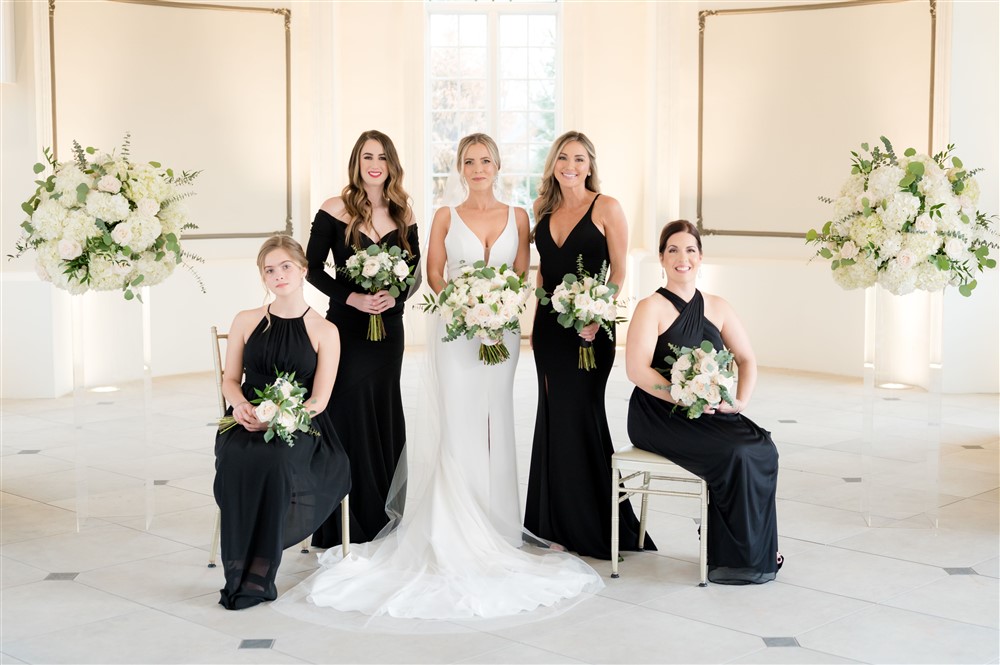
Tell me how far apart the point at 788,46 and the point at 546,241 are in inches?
267

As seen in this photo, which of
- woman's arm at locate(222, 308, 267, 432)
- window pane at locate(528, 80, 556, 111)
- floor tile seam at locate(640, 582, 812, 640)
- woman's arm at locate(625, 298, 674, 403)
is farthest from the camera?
window pane at locate(528, 80, 556, 111)

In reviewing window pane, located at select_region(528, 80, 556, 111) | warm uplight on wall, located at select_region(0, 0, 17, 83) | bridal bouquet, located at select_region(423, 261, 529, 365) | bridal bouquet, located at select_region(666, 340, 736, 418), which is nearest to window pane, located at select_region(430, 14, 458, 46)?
window pane, located at select_region(528, 80, 556, 111)

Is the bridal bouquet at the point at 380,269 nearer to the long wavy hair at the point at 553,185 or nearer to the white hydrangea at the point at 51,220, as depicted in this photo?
the long wavy hair at the point at 553,185

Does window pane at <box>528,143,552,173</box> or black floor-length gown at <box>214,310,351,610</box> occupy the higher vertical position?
window pane at <box>528,143,552,173</box>

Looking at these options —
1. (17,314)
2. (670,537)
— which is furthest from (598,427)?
(17,314)

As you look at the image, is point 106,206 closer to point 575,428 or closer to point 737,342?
point 575,428

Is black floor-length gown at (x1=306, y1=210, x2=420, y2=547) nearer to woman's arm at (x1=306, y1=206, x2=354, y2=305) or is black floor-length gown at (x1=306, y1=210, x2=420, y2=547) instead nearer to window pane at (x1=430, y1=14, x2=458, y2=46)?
woman's arm at (x1=306, y1=206, x2=354, y2=305)

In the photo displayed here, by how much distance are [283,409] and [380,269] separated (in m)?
0.92

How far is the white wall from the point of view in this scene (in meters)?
9.59

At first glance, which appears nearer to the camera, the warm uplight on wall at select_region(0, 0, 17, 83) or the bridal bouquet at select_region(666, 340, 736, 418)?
the bridal bouquet at select_region(666, 340, 736, 418)

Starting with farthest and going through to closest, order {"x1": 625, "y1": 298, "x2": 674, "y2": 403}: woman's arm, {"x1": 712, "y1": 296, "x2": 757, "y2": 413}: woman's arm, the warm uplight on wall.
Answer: the warm uplight on wall < {"x1": 712, "y1": 296, "x2": 757, "y2": 413}: woman's arm < {"x1": 625, "y1": 298, "x2": 674, "y2": 403}: woman's arm

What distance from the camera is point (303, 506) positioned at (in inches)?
187

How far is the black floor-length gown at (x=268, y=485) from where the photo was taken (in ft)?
15.2

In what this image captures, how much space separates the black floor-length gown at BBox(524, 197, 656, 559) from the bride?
0.15 metres
